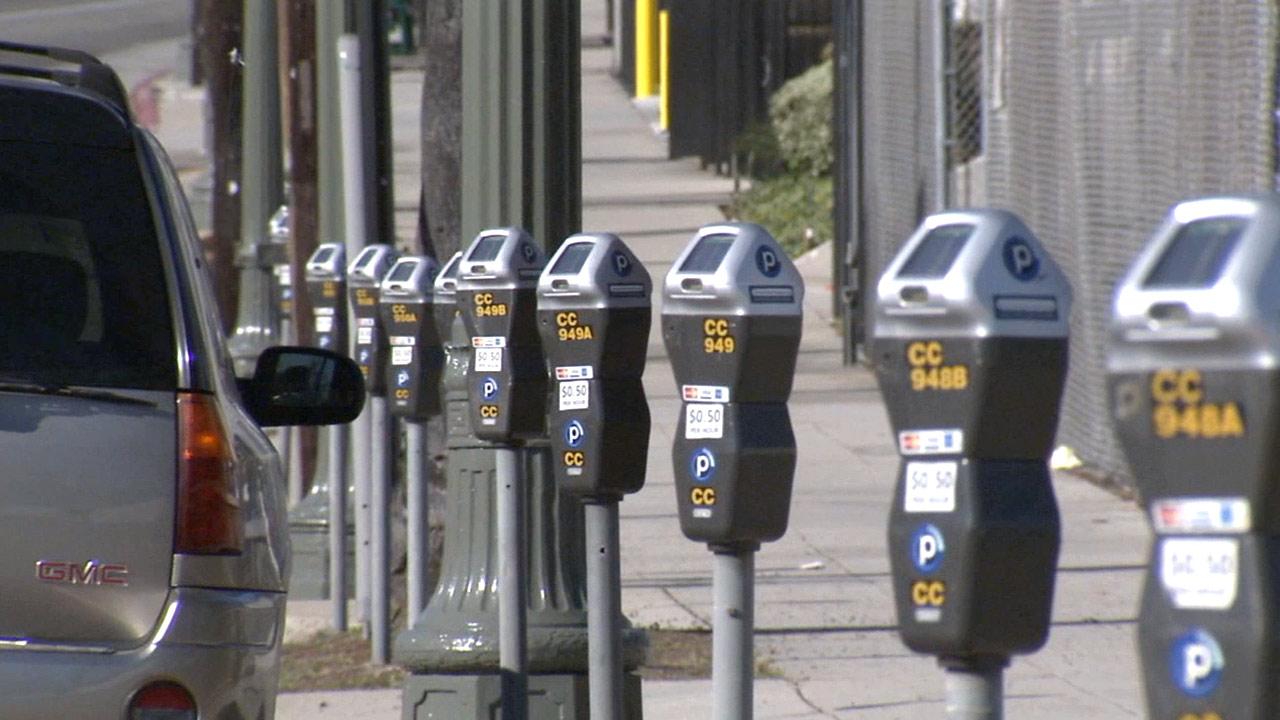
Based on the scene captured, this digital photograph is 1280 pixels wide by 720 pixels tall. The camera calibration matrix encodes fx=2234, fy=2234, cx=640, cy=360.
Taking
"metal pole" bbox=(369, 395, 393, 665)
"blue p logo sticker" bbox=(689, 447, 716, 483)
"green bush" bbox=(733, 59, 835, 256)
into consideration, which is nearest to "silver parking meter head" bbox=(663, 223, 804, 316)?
"blue p logo sticker" bbox=(689, 447, 716, 483)

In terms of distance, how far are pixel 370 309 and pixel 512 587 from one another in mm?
2326

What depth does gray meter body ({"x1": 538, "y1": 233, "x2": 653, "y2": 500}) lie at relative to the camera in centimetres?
455

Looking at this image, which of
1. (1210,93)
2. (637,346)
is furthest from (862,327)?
(637,346)

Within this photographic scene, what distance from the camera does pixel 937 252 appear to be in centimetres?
292

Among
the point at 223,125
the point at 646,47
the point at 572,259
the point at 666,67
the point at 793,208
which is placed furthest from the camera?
the point at 646,47

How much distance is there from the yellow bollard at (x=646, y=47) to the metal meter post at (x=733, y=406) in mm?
27023

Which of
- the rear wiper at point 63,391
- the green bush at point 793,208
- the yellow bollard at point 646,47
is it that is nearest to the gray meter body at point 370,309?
the rear wiper at point 63,391

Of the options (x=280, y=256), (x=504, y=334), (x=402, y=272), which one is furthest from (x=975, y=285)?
(x=280, y=256)

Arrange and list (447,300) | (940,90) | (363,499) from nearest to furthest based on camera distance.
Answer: (447,300) → (363,499) → (940,90)

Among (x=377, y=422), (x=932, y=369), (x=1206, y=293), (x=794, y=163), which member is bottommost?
(x=794, y=163)

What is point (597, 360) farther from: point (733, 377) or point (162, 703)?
point (162, 703)

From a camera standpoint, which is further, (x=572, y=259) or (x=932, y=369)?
(x=572, y=259)

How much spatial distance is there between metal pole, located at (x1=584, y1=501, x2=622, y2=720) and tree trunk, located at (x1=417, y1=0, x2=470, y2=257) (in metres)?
3.31

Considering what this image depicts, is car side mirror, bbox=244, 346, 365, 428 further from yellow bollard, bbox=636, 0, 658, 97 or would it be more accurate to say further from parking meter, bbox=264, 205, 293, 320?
Answer: yellow bollard, bbox=636, 0, 658, 97
